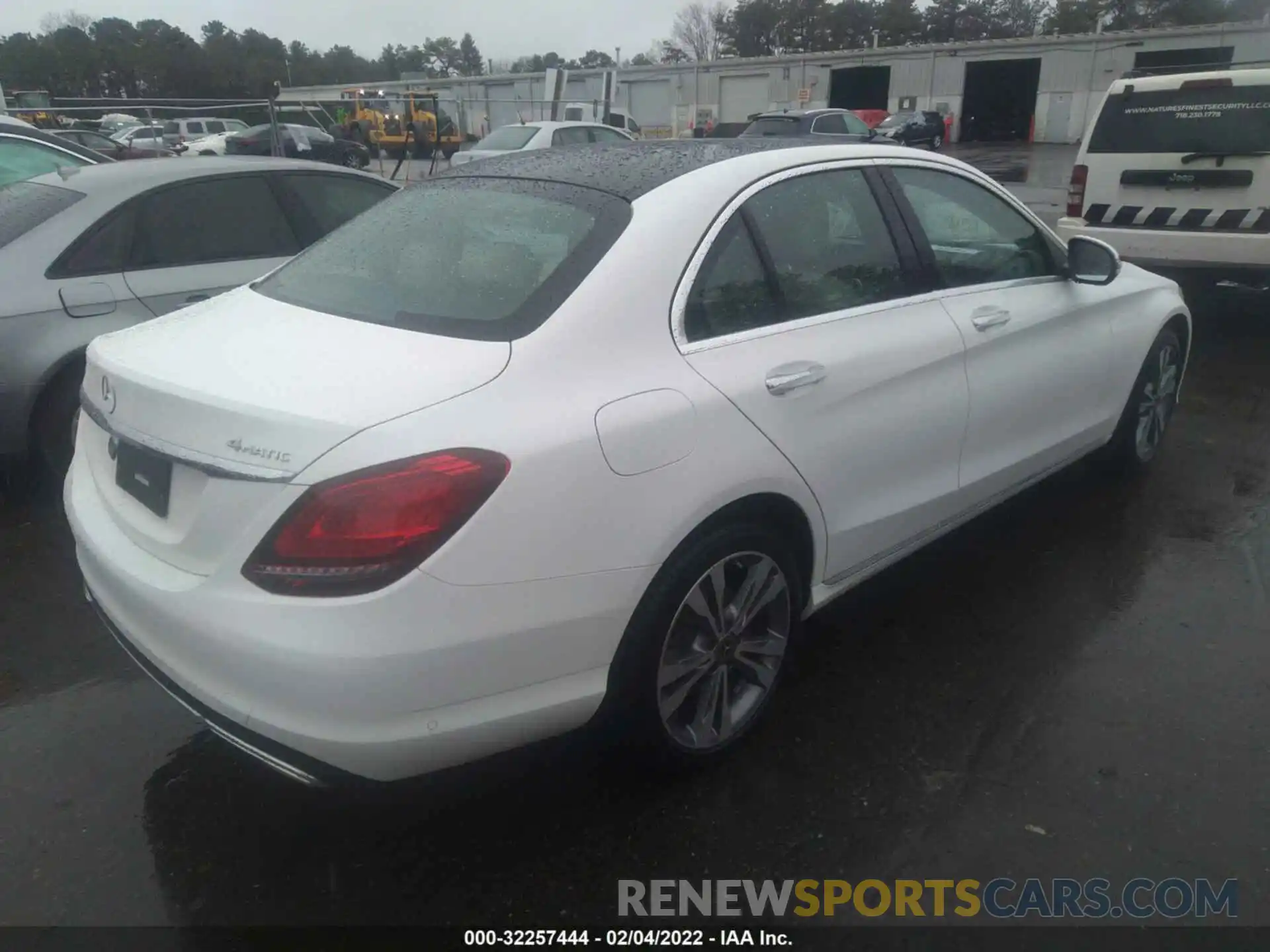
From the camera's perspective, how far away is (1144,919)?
2238 mm

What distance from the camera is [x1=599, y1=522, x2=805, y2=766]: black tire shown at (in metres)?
2.34

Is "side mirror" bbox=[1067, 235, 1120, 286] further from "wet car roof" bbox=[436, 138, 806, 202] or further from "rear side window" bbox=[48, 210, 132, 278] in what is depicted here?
"rear side window" bbox=[48, 210, 132, 278]

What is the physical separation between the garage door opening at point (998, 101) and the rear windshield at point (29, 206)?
154ft

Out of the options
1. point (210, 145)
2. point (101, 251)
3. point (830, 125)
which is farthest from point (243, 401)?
point (210, 145)

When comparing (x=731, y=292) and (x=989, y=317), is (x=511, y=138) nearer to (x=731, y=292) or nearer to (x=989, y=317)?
(x=989, y=317)

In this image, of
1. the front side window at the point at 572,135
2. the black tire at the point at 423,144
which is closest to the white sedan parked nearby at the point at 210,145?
the black tire at the point at 423,144

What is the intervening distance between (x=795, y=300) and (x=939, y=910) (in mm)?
1635

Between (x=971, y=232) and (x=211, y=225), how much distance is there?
3.58m

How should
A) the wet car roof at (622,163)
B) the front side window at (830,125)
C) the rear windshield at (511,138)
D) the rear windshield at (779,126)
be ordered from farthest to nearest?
the front side window at (830,125), the rear windshield at (779,126), the rear windshield at (511,138), the wet car roof at (622,163)

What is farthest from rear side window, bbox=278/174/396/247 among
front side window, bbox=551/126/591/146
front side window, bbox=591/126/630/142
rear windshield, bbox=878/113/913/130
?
rear windshield, bbox=878/113/913/130

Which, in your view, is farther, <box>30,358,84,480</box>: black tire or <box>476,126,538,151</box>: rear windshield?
<box>476,126,538,151</box>: rear windshield

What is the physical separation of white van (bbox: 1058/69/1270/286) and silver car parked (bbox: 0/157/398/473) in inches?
227

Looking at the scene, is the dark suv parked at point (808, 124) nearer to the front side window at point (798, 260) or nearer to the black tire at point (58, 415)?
the black tire at point (58, 415)

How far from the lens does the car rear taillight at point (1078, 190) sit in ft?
25.9
